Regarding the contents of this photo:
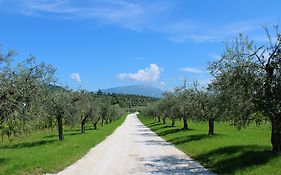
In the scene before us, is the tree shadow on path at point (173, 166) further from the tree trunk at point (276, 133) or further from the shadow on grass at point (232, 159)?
the tree trunk at point (276, 133)

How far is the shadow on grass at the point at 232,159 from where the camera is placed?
18.7 m

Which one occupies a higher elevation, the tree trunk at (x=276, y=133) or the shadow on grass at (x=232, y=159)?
the tree trunk at (x=276, y=133)

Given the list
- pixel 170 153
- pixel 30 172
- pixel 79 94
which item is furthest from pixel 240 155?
pixel 79 94

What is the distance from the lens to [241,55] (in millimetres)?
21281

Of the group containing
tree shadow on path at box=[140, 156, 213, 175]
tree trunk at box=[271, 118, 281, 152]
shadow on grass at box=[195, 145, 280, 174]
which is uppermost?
tree trunk at box=[271, 118, 281, 152]

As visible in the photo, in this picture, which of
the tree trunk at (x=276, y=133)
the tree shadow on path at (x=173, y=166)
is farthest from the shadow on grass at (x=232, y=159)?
the tree shadow on path at (x=173, y=166)

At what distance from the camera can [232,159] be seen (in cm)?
2109

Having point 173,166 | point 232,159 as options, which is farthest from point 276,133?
point 173,166

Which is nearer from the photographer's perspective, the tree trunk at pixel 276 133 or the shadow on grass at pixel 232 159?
the shadow on grass at pixel 232 159

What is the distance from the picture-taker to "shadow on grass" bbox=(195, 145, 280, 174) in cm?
1873

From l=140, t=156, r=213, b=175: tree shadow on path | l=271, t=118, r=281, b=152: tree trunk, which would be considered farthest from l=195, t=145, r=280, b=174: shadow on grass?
l=140, t=156, r=213, b=175: tree shadow on path

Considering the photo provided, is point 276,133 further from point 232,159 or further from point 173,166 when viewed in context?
point 173,166

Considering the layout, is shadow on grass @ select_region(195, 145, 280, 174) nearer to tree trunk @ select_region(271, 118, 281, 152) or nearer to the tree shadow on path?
tree trunk @ select_region(271, 118, 281, 152)

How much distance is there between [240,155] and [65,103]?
23.6 m
